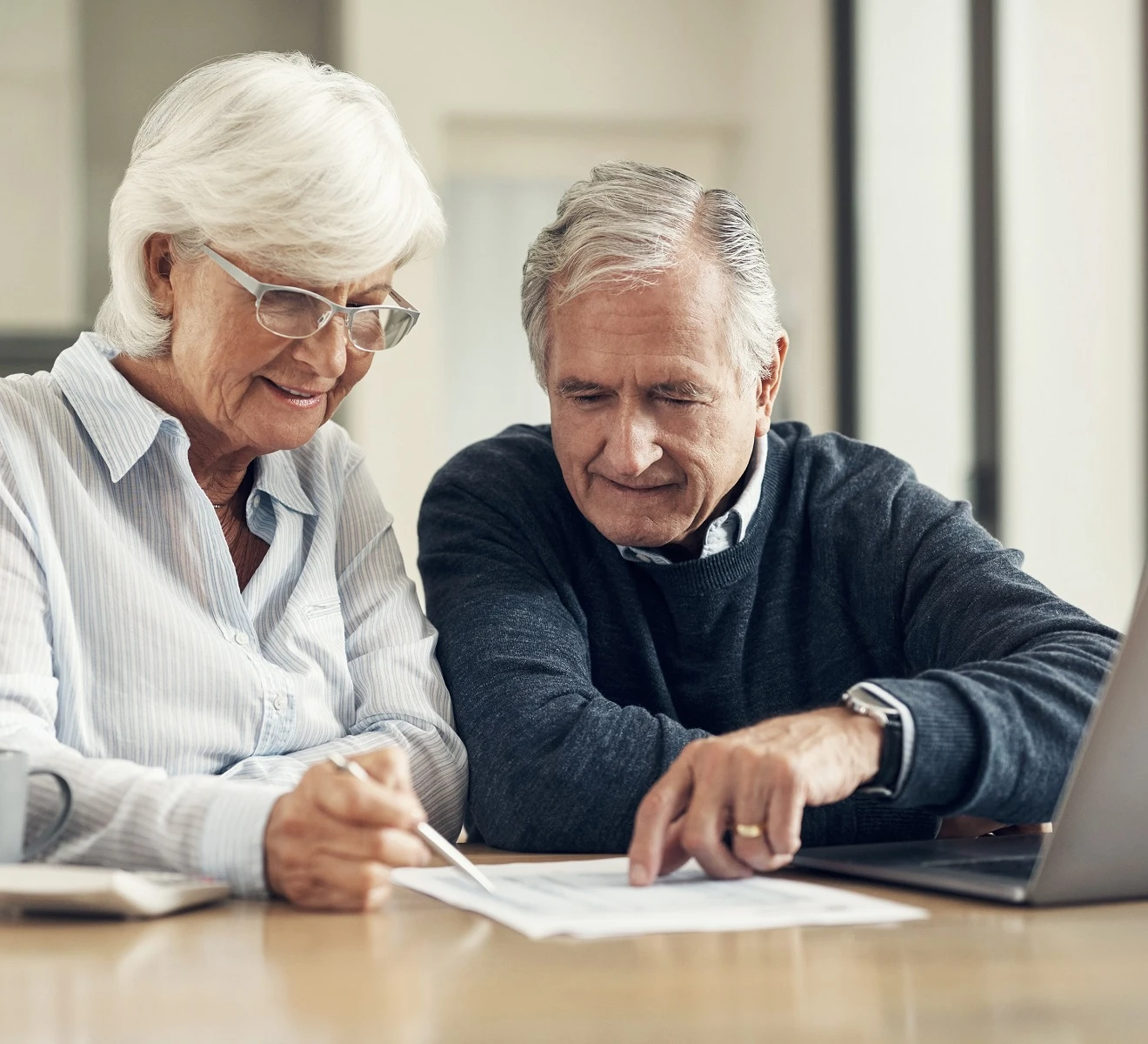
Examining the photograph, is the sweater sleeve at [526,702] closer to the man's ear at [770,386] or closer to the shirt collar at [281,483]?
the shirt collar at [281,483]

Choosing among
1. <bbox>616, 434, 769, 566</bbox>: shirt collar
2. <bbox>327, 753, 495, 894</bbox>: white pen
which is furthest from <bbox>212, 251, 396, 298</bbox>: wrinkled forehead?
<bbox>327, 753, 495, 894</bbox>: white pen

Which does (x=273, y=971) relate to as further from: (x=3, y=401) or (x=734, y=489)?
(x=734, y=489)

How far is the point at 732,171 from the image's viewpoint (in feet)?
16.6

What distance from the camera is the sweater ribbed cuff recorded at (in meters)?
1.15

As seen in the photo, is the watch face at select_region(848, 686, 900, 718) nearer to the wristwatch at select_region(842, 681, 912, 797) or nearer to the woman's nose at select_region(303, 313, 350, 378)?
the wristwatch at select_region(842, 681, 912, 797)

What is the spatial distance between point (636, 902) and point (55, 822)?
422 mm

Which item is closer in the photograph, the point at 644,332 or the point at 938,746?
the point at 938,746

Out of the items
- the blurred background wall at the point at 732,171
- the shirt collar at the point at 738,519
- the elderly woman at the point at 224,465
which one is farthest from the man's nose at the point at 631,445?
the blurred background wall at the point at 732,171

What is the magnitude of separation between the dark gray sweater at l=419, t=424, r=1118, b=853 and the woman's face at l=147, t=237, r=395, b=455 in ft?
0.85

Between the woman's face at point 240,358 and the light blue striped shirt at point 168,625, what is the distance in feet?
0.19

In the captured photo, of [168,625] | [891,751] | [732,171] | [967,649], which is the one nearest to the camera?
[891,751]

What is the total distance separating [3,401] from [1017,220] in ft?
10.7

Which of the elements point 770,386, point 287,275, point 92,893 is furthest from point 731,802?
point 770,386

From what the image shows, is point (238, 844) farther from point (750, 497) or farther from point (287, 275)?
point (750, 497)
